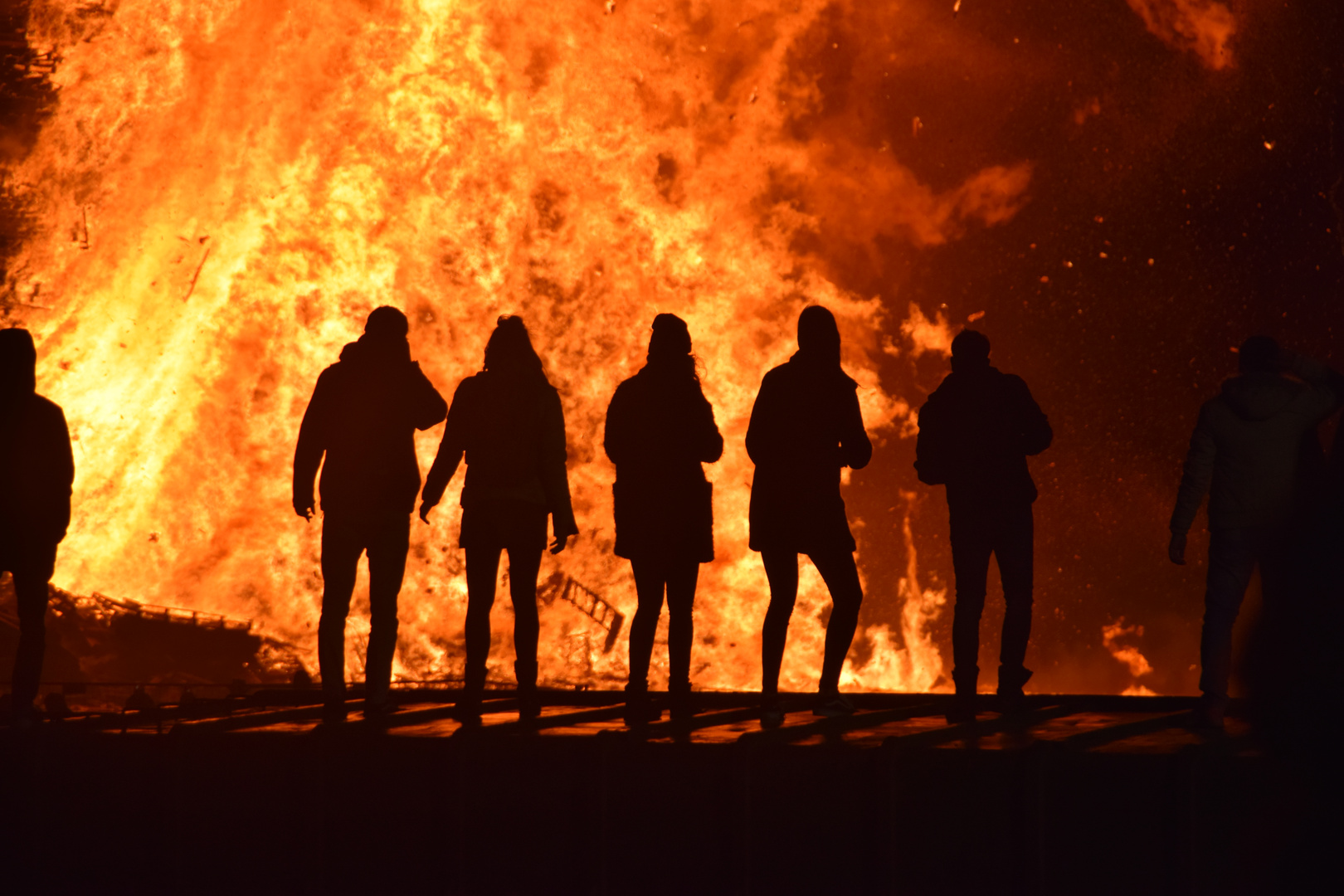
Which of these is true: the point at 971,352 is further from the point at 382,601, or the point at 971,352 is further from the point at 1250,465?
the point at 382,601

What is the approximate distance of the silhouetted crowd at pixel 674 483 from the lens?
5535 mm

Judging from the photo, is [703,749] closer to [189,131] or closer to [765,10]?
[189,131]

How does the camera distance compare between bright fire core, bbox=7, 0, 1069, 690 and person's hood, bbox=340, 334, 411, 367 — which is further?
bright fire core, bbox=7, 0, 1069, 690

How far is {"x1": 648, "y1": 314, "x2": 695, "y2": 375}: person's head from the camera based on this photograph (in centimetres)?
575

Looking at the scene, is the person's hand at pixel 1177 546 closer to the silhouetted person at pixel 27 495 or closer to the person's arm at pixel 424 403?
the person's arm at pixel 424 403

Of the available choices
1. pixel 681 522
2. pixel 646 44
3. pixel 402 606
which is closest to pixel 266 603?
pixel 402 606

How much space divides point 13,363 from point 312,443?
1.45m

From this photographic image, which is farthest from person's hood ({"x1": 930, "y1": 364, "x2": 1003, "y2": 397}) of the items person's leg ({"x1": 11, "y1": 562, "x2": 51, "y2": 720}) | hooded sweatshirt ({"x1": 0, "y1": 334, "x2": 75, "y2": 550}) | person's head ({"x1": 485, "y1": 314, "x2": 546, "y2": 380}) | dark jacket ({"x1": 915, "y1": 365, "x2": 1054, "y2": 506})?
person's leg ({"x1": 11, "y1": 562, "x2": 51, "y2": 720})

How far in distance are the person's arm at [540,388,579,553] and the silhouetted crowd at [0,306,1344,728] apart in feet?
0.04

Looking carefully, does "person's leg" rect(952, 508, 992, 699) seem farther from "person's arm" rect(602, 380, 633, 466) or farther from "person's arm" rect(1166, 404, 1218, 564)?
"person's arm" rect(602, 380, 633, 466)

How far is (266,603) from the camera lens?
79.7ft

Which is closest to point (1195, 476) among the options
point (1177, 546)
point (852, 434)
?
point (1177, 546)

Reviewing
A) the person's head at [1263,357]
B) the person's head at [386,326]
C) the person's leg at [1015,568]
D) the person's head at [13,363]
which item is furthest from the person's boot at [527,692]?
the person's head at [1263,357]

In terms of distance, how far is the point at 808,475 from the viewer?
5.77 metres
